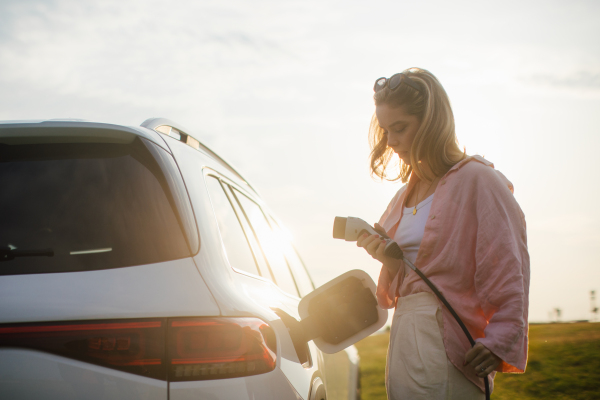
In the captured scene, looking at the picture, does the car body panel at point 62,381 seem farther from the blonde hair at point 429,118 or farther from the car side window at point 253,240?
the blonde hair at point 429,118

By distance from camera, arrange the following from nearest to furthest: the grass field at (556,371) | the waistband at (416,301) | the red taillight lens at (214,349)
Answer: the red taillight lens at (214,349) < the waistband at (416,301) < the grass field at (556,371)

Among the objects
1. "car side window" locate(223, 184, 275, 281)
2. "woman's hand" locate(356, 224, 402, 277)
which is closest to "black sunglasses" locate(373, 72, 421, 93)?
"woman's hand" locate(356, 224, 402, 277)

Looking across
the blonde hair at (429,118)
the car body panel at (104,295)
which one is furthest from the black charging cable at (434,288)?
the car body panel at (104,295)

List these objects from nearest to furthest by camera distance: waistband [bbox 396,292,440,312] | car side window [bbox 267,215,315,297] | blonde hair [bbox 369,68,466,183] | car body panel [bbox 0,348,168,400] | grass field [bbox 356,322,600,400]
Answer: car body panel [bbox 0,348,168,400] → waistband [bbox 396,292,440,312] → blonde hair [bbox 369,68,466,183] → car side window [bbox 267,215,315,297] → grass field [bbox 356,322,600,400]

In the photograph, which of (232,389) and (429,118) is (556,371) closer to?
(429,118)

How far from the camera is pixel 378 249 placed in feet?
7.07

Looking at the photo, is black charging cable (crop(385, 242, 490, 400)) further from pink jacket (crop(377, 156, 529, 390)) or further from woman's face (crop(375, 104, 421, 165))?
woman's face (crop(375, 104, 421, 165))

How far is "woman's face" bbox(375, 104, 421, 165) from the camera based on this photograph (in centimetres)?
221

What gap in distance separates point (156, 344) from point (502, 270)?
1.22 meters

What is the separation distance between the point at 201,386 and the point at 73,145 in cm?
92

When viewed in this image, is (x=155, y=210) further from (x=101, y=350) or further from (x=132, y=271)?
(x=101, y=350)

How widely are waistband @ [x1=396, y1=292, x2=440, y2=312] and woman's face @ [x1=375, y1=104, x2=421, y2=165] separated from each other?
63cm

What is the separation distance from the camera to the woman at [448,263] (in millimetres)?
1781

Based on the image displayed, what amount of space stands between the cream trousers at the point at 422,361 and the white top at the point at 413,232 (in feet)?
0.73
